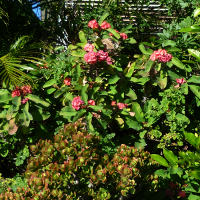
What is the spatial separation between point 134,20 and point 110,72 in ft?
7.24

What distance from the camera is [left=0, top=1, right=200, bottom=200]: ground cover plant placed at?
7.67 ft

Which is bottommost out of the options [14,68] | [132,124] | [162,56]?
[132,124]

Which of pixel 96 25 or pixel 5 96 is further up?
pixel 96 25

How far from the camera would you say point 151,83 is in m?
3.48

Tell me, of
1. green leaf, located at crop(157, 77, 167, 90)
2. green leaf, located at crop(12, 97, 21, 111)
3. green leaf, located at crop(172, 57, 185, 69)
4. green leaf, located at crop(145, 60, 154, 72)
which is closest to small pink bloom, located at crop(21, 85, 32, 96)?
green leaf, located at crop(12, 97, 21, 111)

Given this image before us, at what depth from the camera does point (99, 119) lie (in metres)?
3.04

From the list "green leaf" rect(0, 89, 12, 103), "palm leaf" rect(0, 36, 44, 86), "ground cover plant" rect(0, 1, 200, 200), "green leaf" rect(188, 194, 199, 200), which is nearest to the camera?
"green leaf" rect(188, 194, 199, 200)

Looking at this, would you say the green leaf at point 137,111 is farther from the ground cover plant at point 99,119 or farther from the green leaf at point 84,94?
the green leaf at point 84,94

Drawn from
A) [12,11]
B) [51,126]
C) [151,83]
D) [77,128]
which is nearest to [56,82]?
[51,126]

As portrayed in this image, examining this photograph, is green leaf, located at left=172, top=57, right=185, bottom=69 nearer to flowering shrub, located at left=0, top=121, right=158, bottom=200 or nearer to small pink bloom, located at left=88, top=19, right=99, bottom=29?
small pink bloom, located at left=88, top=19, right=99, bottom=29

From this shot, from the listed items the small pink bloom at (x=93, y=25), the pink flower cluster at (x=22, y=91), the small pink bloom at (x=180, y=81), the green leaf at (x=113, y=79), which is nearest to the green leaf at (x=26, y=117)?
the pink flower cluster at (x=22, y=91)

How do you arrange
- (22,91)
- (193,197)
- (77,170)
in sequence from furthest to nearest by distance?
(22,91) < (77,170) < (193,197)

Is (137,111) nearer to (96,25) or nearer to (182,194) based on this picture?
(96,25)

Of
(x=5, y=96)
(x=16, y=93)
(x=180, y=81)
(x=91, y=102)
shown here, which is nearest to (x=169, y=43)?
(x=180, y=81)
